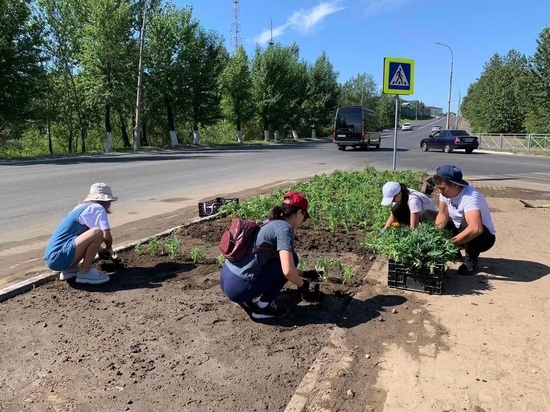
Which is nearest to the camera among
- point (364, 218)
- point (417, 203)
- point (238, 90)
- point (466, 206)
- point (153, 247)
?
point (466, 206)

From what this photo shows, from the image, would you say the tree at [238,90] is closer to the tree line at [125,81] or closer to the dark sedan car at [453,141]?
the tree line at [125,81]

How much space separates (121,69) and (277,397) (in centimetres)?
3286

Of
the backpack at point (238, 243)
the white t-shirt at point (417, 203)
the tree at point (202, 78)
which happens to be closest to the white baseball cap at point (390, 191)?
the white t-shirt at point (417, 203)

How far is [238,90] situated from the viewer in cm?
4784

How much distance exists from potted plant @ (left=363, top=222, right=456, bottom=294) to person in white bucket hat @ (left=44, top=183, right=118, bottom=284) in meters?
2.92

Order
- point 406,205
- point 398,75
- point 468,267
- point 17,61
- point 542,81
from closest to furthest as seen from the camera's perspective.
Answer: point 468,267 → point 406,205 → point 398,75 → point 17,61 → point 542,81

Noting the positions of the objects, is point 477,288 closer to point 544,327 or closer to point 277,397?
point 544,327

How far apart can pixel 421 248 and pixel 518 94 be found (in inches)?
1900

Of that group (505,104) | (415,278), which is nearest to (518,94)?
(505,104)

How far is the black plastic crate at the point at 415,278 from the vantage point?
4332mm

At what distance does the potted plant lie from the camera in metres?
4.28

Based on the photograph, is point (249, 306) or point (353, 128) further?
point (353, 128)

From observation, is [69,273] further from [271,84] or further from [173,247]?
[271,84]

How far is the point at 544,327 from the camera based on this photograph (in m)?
3.63
